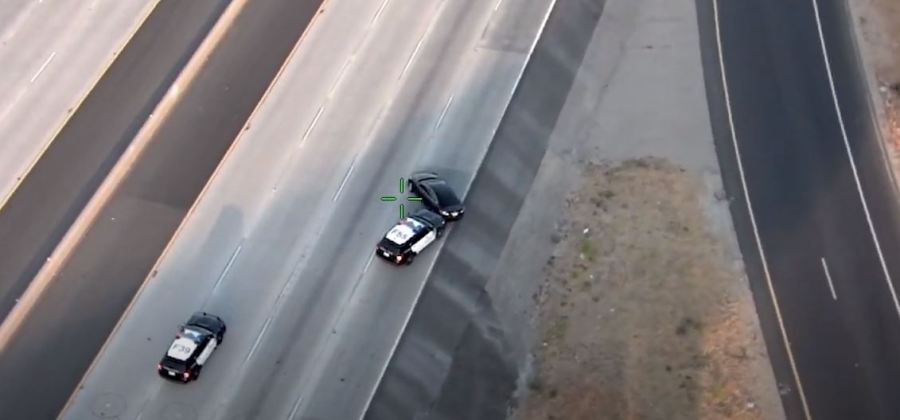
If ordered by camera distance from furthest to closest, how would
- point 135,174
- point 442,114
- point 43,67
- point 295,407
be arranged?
1. point 43,67
2. point 442,114
3. point 135,174
4. point 295,407

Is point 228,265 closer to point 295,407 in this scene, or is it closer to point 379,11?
point 295,407

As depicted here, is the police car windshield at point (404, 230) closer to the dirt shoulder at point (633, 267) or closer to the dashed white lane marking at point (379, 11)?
the dirt shoulder at point (633, 267)

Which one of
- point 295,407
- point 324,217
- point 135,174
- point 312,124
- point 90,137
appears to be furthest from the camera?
point 312,124

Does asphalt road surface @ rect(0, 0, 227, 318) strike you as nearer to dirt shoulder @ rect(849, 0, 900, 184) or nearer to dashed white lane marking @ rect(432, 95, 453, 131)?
dashed white lane marking @ rect(432, 95, 453, 131)

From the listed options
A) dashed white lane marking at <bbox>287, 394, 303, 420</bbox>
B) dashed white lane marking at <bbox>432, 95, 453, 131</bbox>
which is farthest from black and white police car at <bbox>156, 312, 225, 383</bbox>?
dashed white lane marking at <bbox>432, 95, 453, 131</bbox>

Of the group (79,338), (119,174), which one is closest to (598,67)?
(119,174)

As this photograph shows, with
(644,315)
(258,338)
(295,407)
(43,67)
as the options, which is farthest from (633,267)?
(43,67)
